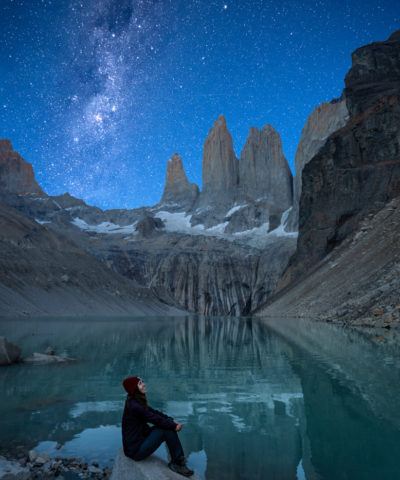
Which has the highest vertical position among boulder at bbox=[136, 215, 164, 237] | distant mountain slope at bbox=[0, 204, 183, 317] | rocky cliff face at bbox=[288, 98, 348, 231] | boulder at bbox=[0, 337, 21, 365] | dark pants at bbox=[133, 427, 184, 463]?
rocky cliff face at bbox=[288, 98, 348, 231]

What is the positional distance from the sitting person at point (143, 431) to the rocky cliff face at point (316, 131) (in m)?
134

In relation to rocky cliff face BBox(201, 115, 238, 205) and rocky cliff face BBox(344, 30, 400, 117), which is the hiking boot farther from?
rocky cliff face BBox(201, 115, 238, 205)

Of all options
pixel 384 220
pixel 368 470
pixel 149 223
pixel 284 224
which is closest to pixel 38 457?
pixel 368 470

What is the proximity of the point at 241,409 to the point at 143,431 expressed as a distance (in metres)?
4.71

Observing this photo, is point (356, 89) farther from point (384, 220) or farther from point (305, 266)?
point (384, 220)

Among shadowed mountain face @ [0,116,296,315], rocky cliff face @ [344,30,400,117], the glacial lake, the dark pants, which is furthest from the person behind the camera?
shadowed mountain face @ [0,116,296,315]

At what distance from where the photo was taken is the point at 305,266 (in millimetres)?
74312

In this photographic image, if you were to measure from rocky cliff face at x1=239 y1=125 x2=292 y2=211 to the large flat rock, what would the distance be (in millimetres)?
166865

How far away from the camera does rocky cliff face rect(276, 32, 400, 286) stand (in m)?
65.0

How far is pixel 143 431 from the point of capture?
6.11 m

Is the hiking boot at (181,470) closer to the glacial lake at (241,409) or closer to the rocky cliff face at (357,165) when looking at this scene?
the glacial lake at (241,409)

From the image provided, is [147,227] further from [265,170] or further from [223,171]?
[265,170]

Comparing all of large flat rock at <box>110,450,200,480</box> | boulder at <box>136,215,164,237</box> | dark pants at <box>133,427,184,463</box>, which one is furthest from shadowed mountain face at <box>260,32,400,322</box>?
boulder at <box>136,215,164,237</box>

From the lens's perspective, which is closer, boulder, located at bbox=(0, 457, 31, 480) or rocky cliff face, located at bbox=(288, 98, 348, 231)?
boulder, located at bbox=(0, 457, 31, 480)
